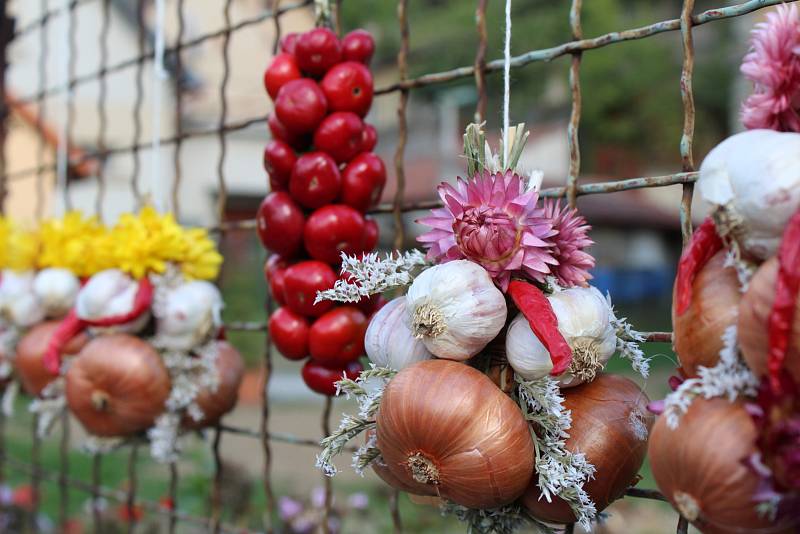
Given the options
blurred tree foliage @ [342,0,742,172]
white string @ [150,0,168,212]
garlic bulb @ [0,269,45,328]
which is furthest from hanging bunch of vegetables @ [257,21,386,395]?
blurred tree foliage @ [342,0,742,172]

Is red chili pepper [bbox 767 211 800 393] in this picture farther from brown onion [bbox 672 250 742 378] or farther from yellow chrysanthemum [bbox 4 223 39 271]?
yellow chrysanthemum [bbox 4 223 39 271]

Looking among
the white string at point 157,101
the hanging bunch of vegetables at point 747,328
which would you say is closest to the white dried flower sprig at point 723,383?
the hanging bunch of vegetables at point 747,328

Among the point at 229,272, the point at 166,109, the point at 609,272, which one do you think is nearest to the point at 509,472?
the point at 229,272

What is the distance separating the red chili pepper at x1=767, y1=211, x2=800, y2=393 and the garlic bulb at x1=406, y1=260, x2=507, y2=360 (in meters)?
0.27

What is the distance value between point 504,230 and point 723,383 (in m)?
0.25

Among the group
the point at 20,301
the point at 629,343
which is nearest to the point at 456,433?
the point at 629,343

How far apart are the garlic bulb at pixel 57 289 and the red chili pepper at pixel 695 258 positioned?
127 centimetres

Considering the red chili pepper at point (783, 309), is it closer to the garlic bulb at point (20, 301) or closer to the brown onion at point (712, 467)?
the brown onion at point (712, 467)

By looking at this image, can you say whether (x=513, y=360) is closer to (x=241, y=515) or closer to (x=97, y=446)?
(x=97, y=446)

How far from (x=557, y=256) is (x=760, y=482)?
0.31m

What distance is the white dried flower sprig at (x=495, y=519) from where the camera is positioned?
2.74ft

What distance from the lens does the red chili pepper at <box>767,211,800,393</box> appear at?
21.7 inches

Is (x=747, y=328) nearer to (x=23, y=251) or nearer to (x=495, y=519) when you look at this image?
(x=495, y=519)

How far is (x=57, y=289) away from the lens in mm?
1597
